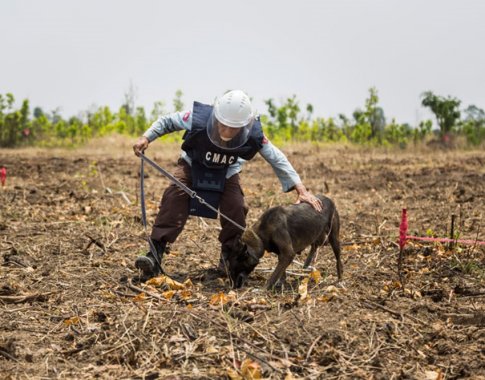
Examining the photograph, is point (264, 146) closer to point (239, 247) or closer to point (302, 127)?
point (239, 247)

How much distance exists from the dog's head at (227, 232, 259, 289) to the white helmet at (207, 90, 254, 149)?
939mm

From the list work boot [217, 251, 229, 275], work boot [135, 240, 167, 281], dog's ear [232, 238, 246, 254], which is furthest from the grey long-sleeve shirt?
work boot [135, 240, 167, 281]

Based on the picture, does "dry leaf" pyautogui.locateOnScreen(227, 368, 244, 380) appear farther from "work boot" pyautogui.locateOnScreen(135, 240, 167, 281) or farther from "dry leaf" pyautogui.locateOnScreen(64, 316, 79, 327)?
"work boot" pyautogui.locateOnScreen(135, 240, 167, 281)

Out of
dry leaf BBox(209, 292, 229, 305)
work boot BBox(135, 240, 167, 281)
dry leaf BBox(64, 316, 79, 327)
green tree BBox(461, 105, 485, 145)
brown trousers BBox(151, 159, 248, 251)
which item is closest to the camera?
dry leaf BBox(64, 316, 79, 327)

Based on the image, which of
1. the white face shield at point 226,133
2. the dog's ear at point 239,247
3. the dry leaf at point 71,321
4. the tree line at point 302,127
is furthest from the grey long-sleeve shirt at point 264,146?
the tree line at point 302,127

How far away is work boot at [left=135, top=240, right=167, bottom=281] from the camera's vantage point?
5.91 m

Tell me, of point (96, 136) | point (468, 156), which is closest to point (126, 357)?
point (468, 156)

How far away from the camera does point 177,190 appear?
6.25 meters

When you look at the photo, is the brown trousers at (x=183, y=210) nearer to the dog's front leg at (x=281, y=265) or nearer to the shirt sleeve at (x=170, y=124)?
the shirt sleeve at (x=170, y=124)

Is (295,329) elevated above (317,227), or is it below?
below

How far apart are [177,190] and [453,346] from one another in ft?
9.71

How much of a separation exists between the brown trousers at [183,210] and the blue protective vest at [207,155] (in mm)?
94

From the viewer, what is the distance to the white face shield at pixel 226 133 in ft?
19.0

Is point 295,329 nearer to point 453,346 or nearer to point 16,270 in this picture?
point 453,346
